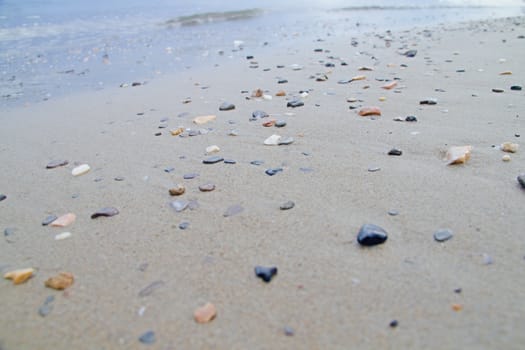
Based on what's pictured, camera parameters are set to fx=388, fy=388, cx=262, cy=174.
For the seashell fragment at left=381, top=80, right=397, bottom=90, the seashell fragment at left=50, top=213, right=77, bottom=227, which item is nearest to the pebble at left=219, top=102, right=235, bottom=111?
the seashell fragment at left=381, top=80, right=397, bottom=90

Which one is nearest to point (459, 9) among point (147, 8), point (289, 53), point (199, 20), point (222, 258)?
point (199, 20)

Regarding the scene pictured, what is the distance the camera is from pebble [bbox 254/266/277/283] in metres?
1.60

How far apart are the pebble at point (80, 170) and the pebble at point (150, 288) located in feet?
4.96

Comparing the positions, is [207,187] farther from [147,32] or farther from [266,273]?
[147,32]

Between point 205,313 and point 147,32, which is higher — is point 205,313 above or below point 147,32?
below

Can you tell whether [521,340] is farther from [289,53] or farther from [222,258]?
[289,53]

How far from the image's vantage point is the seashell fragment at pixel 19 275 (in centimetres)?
171

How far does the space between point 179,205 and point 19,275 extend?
835 mm

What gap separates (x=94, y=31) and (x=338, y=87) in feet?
27.7

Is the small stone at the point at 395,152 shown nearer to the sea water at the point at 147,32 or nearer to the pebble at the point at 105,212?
the pebble at the point at 105,212

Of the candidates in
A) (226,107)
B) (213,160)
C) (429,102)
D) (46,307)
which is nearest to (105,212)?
A: (46,307)

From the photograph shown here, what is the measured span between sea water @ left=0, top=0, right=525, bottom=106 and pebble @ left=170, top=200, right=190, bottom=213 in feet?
13.1

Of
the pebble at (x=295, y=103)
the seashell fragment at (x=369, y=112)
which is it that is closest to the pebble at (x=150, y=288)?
the seashell fragment at (x=369, y=112)

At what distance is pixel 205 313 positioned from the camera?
1.46 metres
